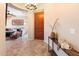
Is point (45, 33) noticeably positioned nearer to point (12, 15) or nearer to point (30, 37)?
point (30, 37)

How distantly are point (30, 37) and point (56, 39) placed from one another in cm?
36

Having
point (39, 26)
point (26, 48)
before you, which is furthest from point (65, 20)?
point (26, 48)

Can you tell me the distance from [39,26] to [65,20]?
0.35 meters

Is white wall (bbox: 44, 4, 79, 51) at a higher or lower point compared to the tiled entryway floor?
higher

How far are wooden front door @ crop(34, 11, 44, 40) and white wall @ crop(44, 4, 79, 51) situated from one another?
5cm

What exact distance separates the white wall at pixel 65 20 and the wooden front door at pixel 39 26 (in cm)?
5

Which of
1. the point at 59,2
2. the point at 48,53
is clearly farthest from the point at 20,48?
the point at 59,2

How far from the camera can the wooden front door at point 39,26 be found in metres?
1.61

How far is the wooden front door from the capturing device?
5.27ft

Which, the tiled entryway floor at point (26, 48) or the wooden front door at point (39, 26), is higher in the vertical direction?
the wooden front door at point (39, 26)

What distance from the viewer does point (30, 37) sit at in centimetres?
164

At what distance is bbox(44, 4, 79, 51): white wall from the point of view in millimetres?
1528

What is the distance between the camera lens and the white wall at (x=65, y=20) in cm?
153

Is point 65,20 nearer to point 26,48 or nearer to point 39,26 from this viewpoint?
point 39,26
